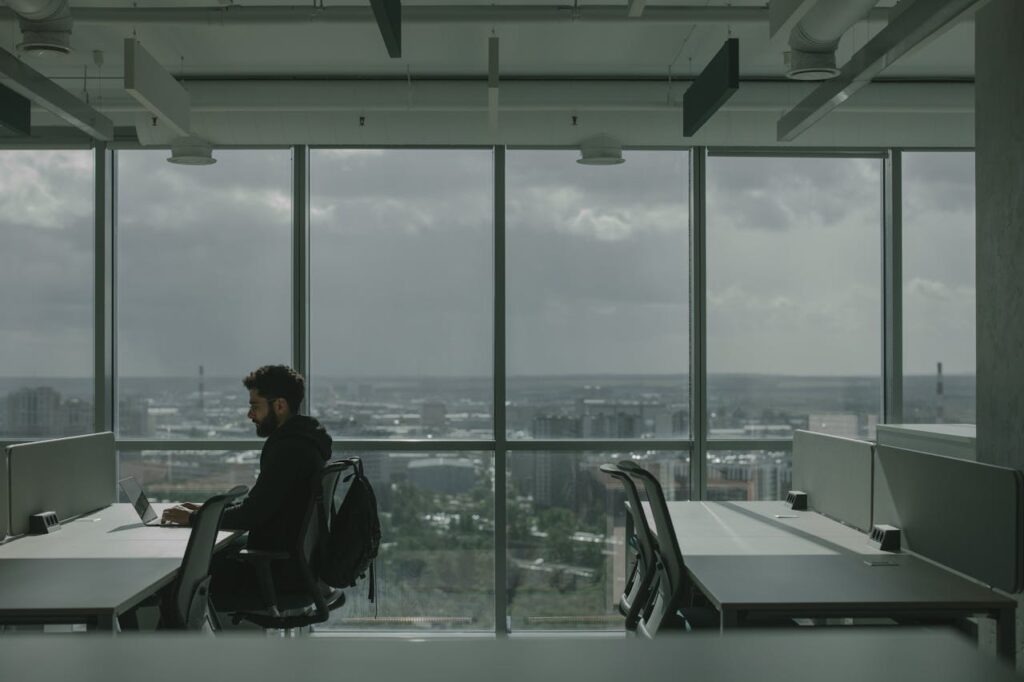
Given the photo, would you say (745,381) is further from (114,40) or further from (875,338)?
(114,40)

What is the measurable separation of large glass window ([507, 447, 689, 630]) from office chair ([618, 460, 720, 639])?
222 cm

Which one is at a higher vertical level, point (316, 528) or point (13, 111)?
point (13, 111)

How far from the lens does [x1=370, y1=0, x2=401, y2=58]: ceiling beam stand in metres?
2.73

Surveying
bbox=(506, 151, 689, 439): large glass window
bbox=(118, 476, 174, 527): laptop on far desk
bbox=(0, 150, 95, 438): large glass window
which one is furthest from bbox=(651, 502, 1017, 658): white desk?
bbox=(0, 150, 95, 438): large glass window

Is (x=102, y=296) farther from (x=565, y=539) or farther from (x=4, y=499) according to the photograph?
(x=565, y=539)

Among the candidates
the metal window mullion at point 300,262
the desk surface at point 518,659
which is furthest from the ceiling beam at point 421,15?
the desk surface at point 518,659

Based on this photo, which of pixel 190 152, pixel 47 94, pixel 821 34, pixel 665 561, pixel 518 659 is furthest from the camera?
pixel 190 152

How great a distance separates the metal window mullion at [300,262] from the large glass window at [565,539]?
1466 millimetres

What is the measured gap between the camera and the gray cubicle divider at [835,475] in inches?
161

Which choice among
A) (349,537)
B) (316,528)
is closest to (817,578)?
(349,537)

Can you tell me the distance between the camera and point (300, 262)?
5.88 meters

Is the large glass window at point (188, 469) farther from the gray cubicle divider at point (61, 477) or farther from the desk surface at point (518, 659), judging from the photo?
the desk surface at point (518, 659)

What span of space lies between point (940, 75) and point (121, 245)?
5.17m

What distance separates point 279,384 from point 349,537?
0.79 meters
